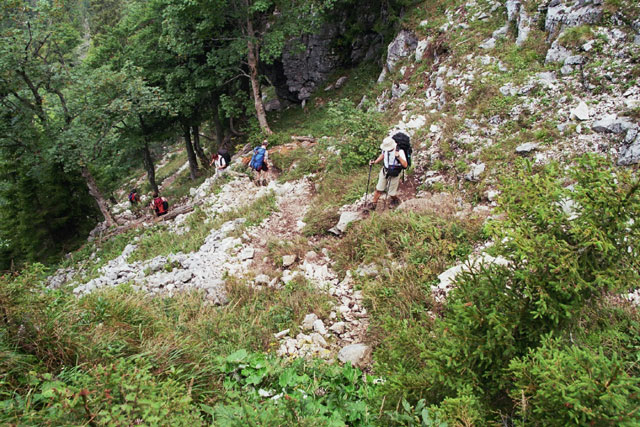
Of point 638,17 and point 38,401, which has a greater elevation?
point 638,17

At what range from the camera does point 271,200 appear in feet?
34.9

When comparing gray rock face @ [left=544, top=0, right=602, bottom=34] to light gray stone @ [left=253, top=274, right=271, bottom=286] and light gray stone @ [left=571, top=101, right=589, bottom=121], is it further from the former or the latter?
light gray stone @ [left=253, top=274, right=271, bottom=286]

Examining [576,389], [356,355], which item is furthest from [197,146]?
[576,389]

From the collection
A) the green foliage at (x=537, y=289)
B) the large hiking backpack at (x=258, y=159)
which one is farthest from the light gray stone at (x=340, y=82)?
the green foliage at (x=537, y=289)

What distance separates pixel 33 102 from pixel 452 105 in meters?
15.3

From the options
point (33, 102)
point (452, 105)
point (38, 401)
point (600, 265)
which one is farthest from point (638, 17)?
point (33, 102)

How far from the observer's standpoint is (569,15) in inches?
368

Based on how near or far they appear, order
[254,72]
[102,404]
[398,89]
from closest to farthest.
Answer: [102,404]
[398,89]
[254,72]

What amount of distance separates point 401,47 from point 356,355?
553 inches

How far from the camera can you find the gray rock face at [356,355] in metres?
4.58

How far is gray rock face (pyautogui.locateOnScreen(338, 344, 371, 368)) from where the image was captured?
4.58 metres

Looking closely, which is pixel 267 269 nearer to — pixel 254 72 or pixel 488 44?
pixel 488 44

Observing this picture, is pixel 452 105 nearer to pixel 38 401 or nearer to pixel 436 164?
→ pixel 436 164

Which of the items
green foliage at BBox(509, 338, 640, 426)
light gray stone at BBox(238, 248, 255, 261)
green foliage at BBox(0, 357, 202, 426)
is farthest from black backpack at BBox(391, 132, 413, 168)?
green foliage at BBox(0, 357, 202, 426)
